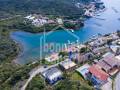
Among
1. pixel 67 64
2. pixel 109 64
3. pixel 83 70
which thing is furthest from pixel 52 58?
pixel 109 64

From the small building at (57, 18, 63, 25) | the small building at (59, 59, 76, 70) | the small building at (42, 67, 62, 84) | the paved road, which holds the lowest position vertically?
the paved road

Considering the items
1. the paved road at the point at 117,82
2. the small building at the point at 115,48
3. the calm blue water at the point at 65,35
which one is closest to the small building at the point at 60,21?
the calm blue water at the point at 65,35

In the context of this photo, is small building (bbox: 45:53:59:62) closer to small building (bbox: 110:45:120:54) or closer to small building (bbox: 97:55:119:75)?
small building (bbox: 97:55:119:75)

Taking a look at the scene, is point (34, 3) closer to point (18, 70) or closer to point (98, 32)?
point (98, 32)


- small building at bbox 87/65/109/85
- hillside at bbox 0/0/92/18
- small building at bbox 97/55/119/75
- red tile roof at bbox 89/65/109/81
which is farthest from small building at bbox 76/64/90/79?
hillside at bbox 0/0/92/18

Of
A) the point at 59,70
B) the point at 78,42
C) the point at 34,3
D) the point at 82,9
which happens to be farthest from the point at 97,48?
the point at 34,3
